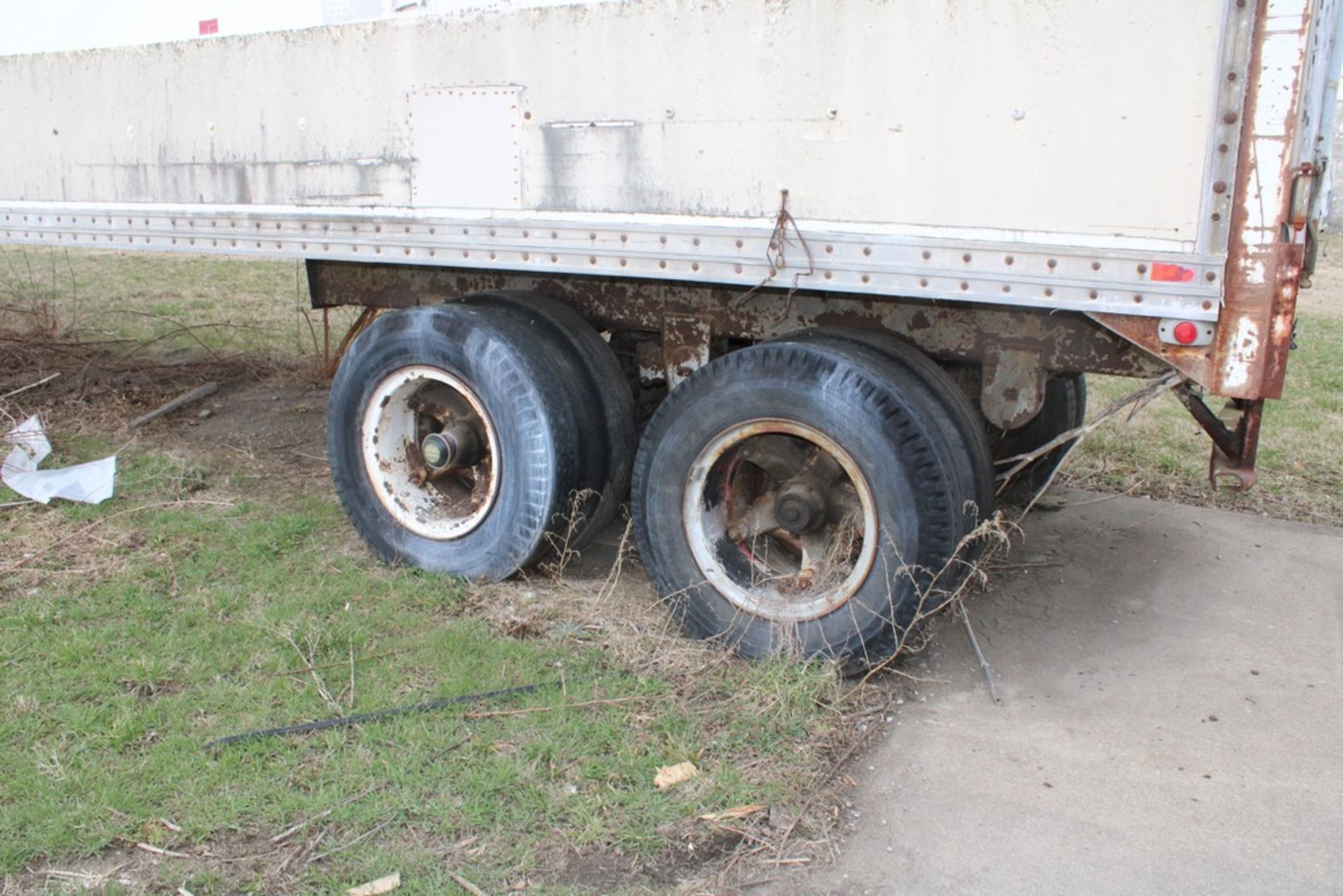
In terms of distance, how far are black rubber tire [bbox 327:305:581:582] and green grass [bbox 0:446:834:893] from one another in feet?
0.59

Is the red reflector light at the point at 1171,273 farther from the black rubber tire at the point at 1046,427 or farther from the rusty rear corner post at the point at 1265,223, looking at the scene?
the black rubber tire at the point at 1046,427

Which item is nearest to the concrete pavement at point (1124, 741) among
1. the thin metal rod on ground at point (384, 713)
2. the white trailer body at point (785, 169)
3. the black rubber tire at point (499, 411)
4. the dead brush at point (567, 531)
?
the white trailer body at point (785, 169)

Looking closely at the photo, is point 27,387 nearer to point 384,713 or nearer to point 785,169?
point 384,713

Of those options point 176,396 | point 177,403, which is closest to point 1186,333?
point 177,403

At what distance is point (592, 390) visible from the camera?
475 cm

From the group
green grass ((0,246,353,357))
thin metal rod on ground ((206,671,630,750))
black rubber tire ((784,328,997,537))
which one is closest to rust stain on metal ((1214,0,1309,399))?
black rubber tire ((784,328,997,537))

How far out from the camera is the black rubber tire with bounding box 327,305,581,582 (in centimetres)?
454

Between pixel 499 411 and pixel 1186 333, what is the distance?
2.45 metres

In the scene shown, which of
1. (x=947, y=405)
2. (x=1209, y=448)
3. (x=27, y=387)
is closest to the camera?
(x=947, y=405)

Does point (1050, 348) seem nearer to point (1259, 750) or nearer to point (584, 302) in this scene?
point (1259, 750)

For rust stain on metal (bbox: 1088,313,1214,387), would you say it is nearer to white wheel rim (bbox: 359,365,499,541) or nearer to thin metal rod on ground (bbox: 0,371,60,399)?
white wheel rim (bbox: 359,365,499,541)

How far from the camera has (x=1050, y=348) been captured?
395 cm

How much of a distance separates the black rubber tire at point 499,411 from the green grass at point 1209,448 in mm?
2729

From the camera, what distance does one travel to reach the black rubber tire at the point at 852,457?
3826 mm
